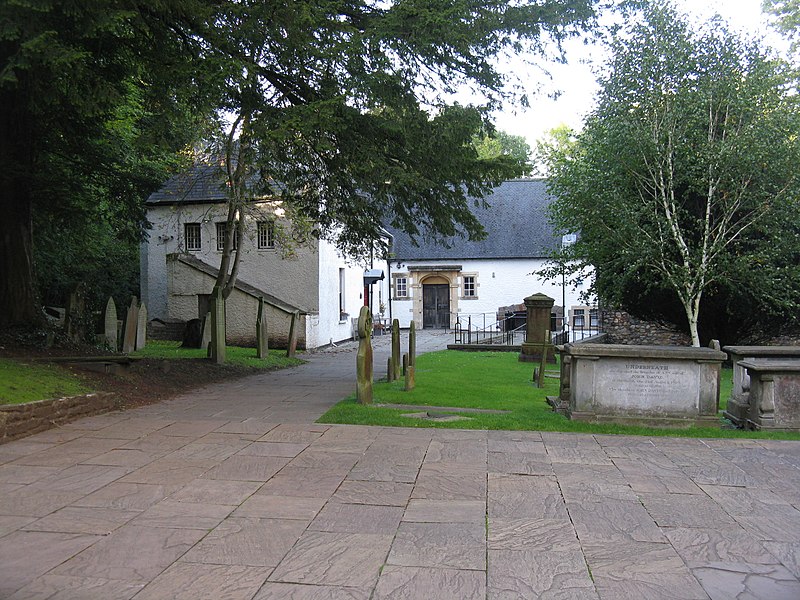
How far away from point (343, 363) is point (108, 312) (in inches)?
254

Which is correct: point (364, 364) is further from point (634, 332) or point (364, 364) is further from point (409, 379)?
point (634, 332)

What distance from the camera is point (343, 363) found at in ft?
62.6

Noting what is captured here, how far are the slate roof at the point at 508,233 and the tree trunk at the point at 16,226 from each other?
26.5 m

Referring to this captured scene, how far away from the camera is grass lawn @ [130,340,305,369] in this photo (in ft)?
55.5

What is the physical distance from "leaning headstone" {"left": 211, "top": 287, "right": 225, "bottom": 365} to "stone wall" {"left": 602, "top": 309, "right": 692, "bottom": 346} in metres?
15.1

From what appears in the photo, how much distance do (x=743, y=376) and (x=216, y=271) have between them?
1873 centimetres

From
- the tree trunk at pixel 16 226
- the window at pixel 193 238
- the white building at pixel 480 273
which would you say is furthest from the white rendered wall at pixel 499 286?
the tree trunk at pixel 16 226

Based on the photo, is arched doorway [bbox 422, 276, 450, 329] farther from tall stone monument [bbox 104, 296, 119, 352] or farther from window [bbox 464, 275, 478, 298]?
tall stone monument [bbox 104, 296, 119, 352]

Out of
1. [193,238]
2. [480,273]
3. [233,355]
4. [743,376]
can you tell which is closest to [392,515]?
[743,376]

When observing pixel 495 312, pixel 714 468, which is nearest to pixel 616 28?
pixel 714 468

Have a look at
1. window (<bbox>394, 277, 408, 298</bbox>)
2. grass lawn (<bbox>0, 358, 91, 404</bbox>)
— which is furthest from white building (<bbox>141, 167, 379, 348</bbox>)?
window (<bbox>394, 277, 408, 298</bbox>)

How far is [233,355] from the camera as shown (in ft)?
60.7

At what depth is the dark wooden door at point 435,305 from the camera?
132ft

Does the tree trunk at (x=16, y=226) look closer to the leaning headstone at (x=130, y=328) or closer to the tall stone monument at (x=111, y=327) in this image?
the tall stone monument at (x=111, y=327)
